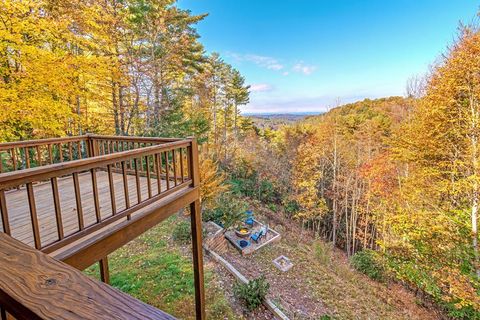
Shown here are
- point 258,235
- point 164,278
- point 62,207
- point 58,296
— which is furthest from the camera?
point 258,235

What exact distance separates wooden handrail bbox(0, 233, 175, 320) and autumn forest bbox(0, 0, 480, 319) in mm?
6669

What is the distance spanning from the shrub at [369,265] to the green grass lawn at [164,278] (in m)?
7.90

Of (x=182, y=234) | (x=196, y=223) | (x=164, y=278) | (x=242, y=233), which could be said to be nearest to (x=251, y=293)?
(x=164, y=278)

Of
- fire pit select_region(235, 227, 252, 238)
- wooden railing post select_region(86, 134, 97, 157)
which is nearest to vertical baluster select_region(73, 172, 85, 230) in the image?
wooden railing post select_region(86, 134, 97, 157)

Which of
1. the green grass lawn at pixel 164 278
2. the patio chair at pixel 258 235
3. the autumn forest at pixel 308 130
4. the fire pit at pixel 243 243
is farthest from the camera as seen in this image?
the patio chair at pixel 258 235

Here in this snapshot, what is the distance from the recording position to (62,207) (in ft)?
9.90

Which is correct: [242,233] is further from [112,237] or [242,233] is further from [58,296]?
[58,296]

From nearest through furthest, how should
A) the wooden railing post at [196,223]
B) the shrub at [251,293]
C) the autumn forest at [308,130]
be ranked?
the wooden railing post at [196,223] < the shrub at [251,293] < the autumn forest at [308,130]

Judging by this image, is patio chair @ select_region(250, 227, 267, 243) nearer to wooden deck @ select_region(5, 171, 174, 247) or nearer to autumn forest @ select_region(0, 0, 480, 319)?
autumn forest @ select_region(0, 0, 480, 319)

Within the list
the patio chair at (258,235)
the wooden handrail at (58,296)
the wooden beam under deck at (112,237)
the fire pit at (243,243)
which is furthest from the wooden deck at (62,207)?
the patio chair at (258,235)

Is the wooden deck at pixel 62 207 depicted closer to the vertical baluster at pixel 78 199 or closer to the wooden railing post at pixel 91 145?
the vertical baluster at pixel 78 199

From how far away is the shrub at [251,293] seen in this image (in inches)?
215

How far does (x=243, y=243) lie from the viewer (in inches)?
387

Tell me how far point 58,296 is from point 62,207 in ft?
9.96
